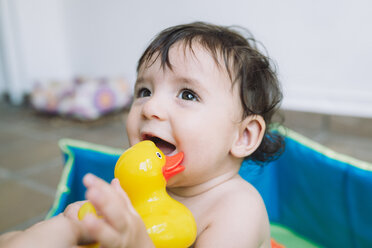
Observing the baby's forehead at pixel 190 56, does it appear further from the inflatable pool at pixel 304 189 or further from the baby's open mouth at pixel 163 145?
the inflatable pool at pixel 304 189

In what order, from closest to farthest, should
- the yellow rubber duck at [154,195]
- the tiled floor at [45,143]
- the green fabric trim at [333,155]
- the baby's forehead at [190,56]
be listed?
the yellow rubber duck at [154,195] → the baby's forehead at [190,56] → the green fabric trim at [333,155] → the tiled floor at [45,143]

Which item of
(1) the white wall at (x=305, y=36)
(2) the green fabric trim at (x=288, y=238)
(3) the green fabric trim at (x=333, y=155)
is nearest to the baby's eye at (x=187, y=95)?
(3) the green fabric trim at (x=333, y=155)

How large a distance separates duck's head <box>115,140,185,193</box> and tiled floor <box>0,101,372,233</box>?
0.71 meters

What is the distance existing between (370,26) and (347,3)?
145mm

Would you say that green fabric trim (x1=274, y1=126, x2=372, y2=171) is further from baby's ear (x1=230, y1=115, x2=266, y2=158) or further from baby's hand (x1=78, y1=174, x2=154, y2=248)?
baby's hand (x1=78, y1=174, x2=154, y2=248)

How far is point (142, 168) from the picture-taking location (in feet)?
1.59

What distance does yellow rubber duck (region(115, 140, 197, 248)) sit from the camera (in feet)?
1.55

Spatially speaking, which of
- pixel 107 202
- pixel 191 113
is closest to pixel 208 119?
pixel 191 113

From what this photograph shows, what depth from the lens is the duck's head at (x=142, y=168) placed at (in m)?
0.48

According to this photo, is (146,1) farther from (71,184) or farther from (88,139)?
(71,184)

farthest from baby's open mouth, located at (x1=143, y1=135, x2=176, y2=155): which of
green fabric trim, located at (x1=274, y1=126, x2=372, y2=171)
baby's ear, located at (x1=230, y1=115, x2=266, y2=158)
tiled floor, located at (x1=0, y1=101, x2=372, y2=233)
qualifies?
tiled floor, located at (x1=0, y1=101, x2=372, y2=233)

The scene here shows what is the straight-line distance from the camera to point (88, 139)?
1.89m

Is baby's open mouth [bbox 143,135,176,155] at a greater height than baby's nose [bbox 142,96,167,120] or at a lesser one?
lesser

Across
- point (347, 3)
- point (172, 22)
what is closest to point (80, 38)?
point (172, 22)
